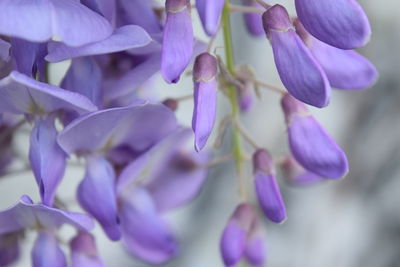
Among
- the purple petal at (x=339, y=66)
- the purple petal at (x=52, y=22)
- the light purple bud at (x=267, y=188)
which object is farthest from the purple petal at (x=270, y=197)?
the purple petal at (x=52, y=22)

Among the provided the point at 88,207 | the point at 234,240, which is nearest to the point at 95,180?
the point at 88,207

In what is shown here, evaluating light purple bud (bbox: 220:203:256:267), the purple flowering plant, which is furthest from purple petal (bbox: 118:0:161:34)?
light purple bud (bbox: 220:203:256:267)

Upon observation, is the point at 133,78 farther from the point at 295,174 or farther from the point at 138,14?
the point at 295,174

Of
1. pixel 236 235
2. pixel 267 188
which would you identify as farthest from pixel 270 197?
pixel 236 235

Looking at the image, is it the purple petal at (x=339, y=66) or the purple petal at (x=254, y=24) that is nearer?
the purple petal at (x=339, y=66)

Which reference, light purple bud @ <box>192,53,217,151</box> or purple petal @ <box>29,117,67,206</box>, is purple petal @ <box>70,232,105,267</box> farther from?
light purple bud @ <box>192,53,217,151</box>

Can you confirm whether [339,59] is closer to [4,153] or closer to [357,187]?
[4,153]

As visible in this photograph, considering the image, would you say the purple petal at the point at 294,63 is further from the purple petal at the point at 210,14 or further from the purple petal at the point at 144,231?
the purple petal at the point at 144,231
